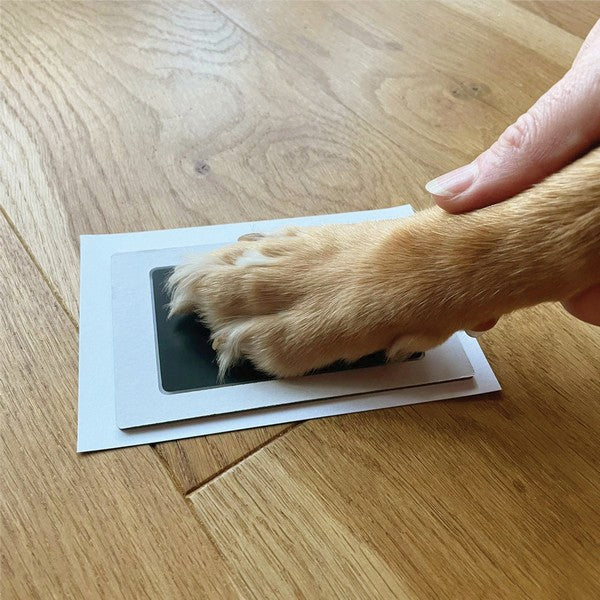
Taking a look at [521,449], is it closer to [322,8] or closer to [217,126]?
[217,126]

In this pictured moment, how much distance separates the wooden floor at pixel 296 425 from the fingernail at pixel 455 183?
0.59 feet

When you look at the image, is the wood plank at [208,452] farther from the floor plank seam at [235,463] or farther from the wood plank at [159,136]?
the wood plank at [159,136]

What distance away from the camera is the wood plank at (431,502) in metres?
0.55

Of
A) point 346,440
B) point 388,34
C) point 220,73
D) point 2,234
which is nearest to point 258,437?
point 346,440

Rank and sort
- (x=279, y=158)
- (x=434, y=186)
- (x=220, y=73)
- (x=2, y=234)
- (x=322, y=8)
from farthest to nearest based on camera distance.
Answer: (x=322, y=8) < (x=220, y=73) < (x=279, y=158) < (x=2, y=234) < (x=434, y=186)

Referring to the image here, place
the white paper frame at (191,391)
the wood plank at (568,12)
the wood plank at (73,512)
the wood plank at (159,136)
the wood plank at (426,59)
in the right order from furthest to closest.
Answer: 1. the wood plank at (568,12)
2. the wood plank at (426,59)
3. the wood plank at (159,136)
4. the white paper frame at (191,391)
5. the wood plank at (73,512)

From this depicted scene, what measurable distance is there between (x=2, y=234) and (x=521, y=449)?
593 mm

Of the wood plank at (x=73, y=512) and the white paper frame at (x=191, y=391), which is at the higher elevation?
the white paper frame at (x=191, y=391)

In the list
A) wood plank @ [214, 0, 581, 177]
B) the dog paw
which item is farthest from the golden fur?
wood plank @ [214, 0, 581, 177]

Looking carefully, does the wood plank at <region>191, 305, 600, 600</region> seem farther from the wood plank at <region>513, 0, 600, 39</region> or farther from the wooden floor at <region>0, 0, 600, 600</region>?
the wood plank at <region>513, 0, 600, 39</region>

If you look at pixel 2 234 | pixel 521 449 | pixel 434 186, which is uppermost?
pixel 434 186

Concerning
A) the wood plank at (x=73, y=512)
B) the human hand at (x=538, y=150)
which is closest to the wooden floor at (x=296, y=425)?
the wood plank at (x=73, y=512)

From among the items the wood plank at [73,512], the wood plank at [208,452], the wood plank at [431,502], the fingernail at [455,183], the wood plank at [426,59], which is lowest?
the wood plank at [73,512]

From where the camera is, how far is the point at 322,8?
3.59ft
